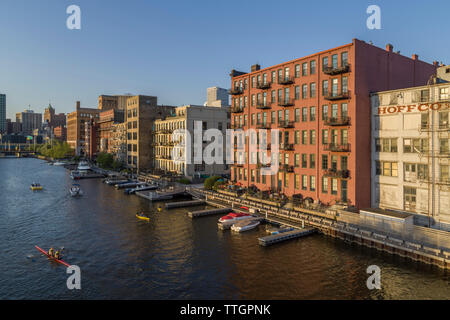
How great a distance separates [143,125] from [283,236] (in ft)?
260

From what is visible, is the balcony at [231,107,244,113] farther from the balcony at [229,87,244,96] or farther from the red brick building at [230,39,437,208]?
the red brick building at [230,39,437,208]

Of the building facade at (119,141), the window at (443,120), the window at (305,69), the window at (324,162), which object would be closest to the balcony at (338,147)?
the window at (324,162)

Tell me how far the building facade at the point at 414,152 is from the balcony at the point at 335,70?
557 centimetres

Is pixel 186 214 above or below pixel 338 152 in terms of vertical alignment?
below

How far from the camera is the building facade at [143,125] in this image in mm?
107625

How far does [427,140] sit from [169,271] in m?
33.2

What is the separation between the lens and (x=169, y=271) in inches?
1243

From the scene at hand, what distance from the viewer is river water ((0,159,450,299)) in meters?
27.2

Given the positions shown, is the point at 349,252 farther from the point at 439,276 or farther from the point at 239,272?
the point at 239,272


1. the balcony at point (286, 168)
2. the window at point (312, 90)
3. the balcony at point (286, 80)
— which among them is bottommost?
the balcony at point (286, 168)

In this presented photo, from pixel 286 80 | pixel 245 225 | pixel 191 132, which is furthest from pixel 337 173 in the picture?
pixel 191 132

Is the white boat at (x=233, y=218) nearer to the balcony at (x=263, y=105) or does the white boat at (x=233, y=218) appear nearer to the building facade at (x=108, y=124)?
the balcony at (x=263, y=105)

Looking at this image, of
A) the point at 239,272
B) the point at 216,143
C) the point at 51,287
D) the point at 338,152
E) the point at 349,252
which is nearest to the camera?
the point at 51,287

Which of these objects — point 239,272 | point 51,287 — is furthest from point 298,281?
point 51,287
